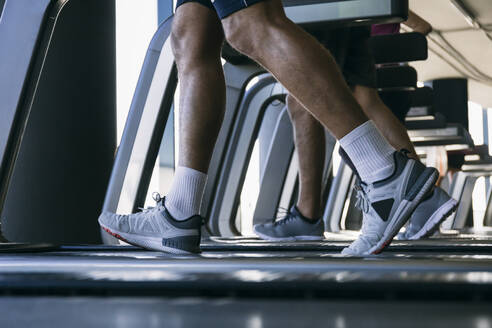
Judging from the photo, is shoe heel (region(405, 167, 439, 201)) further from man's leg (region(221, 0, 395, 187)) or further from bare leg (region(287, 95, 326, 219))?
bare leg (region(287, 95, 326, 219))

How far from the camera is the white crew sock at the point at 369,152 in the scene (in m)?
1.47

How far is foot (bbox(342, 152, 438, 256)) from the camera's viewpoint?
146 centimetres

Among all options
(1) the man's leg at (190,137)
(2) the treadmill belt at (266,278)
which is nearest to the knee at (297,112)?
(1) the man's leg at (190,137)

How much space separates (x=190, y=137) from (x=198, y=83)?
0.14 metres

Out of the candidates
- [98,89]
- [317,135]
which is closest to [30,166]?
[98,89]

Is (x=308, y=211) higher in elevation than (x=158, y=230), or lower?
higher

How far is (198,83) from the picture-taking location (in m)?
1.78

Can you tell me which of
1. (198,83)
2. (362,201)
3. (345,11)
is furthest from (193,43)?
(345,11)

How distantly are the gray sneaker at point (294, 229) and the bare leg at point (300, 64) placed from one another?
1.36 m

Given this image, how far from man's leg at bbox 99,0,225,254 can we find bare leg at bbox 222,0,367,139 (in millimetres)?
286

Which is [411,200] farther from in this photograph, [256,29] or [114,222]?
[114,222]

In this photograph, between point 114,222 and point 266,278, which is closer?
point 266,278

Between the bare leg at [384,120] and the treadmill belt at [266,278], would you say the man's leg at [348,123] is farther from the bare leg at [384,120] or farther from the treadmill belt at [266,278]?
the bare leg at [384,120]

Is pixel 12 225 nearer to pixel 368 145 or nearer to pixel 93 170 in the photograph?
pixel 93 170
